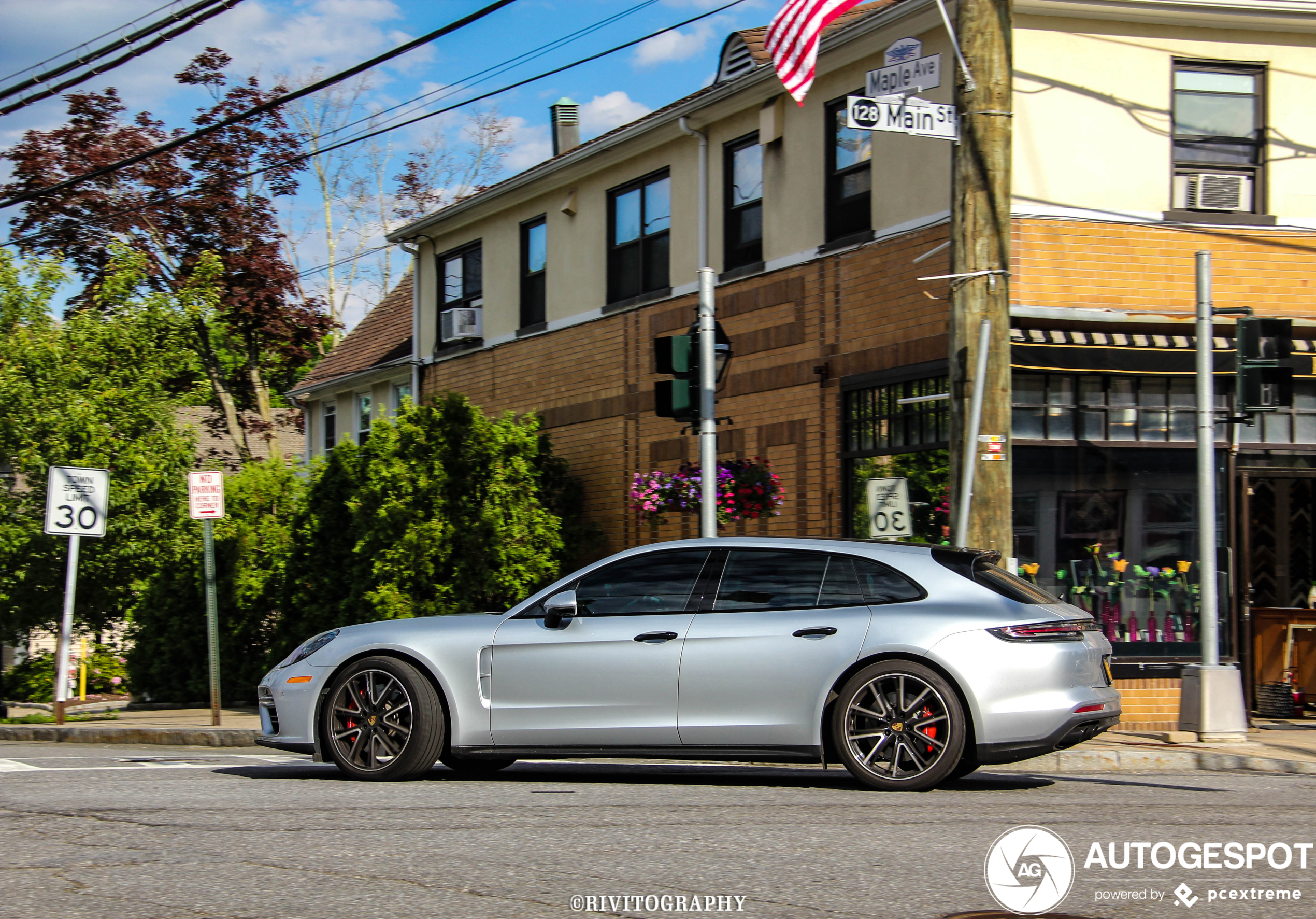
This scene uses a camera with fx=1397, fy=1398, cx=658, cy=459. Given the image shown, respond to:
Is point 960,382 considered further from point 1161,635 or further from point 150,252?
point 150,252

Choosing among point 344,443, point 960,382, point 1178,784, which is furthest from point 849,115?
point 344,443

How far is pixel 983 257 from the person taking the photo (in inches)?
414

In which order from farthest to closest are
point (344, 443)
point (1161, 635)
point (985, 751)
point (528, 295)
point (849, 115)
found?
point (528, 295) < point (344, 443) < point (1161, 635) < point (849, 115) < point (985, 751)

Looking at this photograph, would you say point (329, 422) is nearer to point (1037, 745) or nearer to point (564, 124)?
point (564, 124)

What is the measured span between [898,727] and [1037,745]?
74 centimetres

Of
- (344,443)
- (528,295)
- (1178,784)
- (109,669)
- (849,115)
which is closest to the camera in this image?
(1178,784)

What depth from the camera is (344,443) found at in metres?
18.9

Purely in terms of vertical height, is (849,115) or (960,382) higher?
(849,115)

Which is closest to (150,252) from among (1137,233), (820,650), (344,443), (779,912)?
(344,443)

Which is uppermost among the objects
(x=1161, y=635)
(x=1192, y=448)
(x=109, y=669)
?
(x=1192, y=448)

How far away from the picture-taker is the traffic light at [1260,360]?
10836mm

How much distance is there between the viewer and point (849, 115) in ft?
34.3

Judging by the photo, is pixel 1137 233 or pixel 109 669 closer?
pixel 1137 233

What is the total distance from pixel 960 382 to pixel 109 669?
23.5 meters
